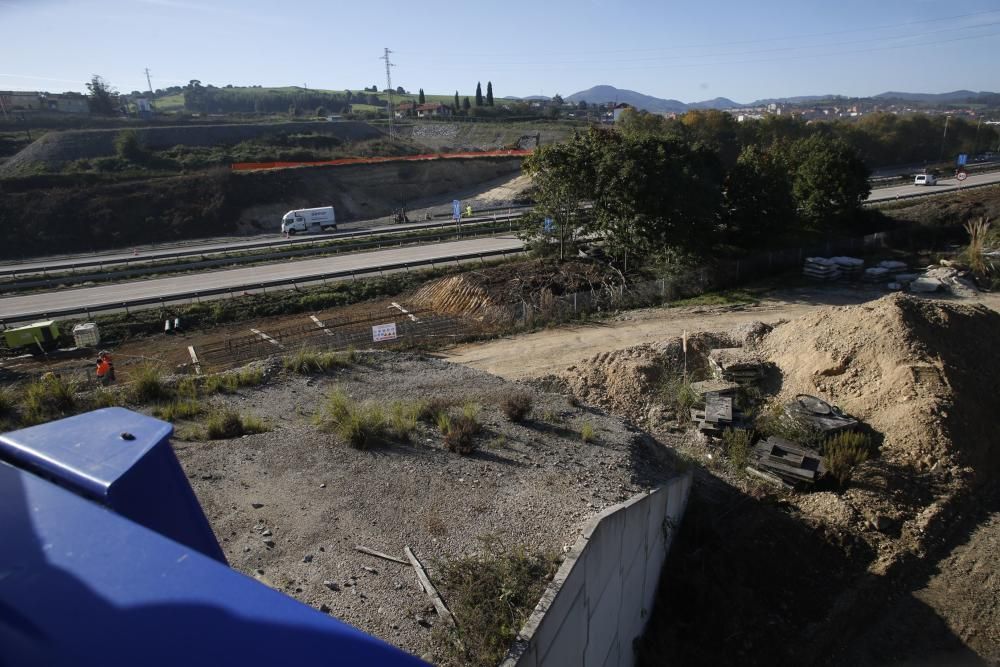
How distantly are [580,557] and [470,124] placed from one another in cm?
9940

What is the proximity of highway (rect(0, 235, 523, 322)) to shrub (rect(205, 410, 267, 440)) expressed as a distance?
2017 centimetres

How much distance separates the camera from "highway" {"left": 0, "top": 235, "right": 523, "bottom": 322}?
29.8 metres

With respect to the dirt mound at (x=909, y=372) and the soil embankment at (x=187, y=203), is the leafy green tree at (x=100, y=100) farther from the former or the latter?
the dirt mound at (x=909, y=372)

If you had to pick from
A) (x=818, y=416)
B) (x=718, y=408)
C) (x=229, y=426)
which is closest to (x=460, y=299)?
(x=718, y=408)

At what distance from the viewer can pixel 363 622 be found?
6.20 metres

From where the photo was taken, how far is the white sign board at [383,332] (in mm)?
22531

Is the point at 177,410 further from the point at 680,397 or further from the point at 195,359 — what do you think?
the point at 195,359

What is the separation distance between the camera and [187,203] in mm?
53750

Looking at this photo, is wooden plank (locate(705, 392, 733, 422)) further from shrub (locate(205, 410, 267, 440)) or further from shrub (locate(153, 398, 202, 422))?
shrub (locate(153, 398, 202, 422))

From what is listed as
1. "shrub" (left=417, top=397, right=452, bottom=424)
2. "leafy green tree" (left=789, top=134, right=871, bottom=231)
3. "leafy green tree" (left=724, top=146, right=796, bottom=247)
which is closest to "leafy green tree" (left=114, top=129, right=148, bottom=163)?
"leafy green tree" (left=724, top=146, right=796, bottom=247)

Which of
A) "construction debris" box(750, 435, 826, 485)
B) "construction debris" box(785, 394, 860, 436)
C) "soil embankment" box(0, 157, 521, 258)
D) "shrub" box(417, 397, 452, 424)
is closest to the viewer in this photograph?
"shrub" box(417, 397, 452, 424)

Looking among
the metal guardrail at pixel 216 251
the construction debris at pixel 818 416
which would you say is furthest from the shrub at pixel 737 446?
the metal guardrail at pixel 216 251

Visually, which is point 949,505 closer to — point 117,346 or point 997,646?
point 997,646

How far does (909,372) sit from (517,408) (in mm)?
9465
